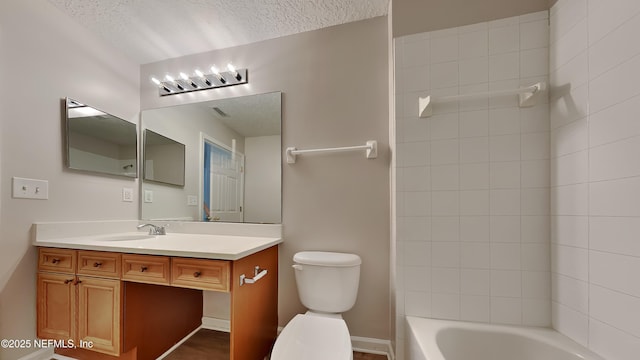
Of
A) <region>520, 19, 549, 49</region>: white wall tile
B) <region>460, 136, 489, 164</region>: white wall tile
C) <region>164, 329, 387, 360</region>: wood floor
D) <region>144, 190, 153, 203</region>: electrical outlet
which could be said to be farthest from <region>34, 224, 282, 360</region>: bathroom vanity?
<region>520, 19, 549, 49</region>: white wall tile

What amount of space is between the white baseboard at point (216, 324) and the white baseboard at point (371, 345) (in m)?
0.98

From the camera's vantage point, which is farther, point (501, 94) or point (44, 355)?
point (44, 355)

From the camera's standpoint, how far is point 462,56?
134 cm

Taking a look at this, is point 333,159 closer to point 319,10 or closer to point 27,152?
point 319,10

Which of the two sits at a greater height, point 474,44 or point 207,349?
point 474,44

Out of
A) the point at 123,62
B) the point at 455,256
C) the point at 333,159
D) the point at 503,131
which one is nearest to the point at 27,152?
the point at 123,62

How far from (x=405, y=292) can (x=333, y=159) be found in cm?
95

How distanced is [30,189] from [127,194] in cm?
60

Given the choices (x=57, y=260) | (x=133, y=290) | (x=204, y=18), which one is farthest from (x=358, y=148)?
(x=57, y=260)

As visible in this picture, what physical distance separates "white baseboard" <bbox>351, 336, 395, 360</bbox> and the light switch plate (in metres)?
2.20

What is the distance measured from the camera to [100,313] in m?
1.37

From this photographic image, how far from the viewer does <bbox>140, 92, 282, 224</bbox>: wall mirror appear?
184 cm

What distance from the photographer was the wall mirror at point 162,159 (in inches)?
80.6

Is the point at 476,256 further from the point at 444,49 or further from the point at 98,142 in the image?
the point at 98,142
